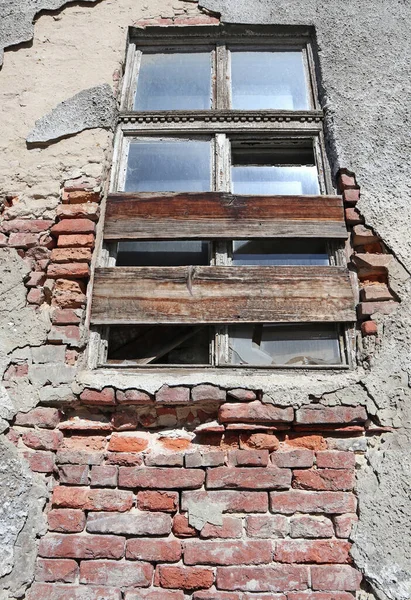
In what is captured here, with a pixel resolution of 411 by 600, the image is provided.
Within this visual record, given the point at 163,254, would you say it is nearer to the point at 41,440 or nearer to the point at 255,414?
the point at 255,414

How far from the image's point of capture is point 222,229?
2.54 meters

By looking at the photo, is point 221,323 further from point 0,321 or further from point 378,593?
point 378,593

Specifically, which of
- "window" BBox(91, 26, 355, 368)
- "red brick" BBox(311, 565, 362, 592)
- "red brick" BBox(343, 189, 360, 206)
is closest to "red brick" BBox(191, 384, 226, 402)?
"window" BBox(91, 26, 355, 368)

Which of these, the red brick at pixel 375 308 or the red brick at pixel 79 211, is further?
the red brick at pixel 79 211

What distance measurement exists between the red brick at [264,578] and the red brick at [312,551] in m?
0.04

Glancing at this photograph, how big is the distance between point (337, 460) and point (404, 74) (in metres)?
2.39

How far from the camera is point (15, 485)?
202cm

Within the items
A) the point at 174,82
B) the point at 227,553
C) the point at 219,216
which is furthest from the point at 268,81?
the point at 227,553

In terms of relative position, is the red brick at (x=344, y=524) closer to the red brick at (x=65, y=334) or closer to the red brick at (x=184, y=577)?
the red brick at (x=184, y=577)

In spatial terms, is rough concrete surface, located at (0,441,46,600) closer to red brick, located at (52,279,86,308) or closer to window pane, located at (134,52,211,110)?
red brick, located at (52,279,86,308)

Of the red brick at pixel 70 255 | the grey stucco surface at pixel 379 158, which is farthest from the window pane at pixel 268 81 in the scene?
the red brick at pixel 70 255

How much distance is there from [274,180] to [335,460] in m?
1.63

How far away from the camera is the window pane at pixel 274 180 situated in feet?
9.28

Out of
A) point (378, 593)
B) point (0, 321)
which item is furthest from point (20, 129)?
point (378, 593)
